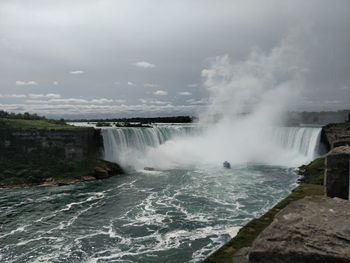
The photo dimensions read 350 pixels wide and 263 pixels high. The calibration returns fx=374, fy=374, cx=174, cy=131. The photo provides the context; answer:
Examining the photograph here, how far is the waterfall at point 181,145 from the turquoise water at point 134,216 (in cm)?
712

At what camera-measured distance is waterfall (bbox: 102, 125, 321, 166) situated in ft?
125

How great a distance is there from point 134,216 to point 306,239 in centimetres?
1751

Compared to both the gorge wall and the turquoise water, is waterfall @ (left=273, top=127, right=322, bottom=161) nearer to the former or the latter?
the turquoise water

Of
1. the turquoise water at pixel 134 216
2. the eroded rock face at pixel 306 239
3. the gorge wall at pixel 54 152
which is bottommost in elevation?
the turquoise water at pixel 134 216

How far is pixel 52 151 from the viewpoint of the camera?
1406 inches

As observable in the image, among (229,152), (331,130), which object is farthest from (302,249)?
(229,152)

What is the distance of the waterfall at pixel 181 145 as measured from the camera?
1505 inches

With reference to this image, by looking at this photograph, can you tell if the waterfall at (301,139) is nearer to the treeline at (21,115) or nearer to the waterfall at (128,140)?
the waterfall at (128,140)

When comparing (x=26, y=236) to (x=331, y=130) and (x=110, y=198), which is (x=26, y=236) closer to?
(x=110, y=198)

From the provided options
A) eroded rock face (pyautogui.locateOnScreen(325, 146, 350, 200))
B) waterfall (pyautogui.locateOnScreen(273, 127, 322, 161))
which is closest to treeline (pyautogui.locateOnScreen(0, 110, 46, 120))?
waterfall (pyautogui.locateOnScreen(273, 127, 322, 161))

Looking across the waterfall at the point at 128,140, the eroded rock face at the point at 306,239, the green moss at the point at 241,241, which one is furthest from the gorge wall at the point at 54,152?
the eroded rock face at the point at 306,239

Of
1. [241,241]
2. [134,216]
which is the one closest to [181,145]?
[134,216]

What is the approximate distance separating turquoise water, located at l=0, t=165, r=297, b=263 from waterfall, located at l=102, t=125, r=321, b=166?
712 cm

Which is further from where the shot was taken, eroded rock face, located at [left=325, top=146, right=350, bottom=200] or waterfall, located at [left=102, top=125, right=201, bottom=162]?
waterfall, located at [left=102, top=125, right=201, bottom=162]
